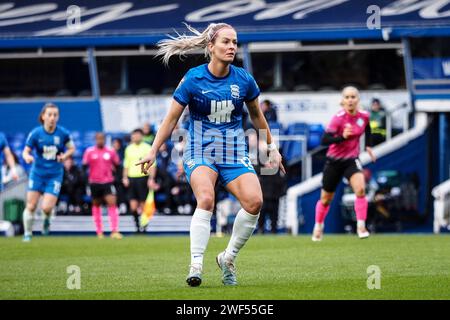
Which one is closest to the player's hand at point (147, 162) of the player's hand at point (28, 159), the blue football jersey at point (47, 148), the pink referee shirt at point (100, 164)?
the player's hand at point (28, 159)

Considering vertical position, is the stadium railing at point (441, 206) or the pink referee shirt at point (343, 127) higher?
the pink referee shirt at point (343, 127)

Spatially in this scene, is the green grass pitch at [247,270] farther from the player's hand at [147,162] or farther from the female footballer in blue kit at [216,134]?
the player's hand at [147,162]

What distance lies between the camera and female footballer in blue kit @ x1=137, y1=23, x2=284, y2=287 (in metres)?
10.0

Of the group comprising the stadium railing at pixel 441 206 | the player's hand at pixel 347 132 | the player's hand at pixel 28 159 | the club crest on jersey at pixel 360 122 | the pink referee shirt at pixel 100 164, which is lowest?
the stadium railing at pixel 441 206

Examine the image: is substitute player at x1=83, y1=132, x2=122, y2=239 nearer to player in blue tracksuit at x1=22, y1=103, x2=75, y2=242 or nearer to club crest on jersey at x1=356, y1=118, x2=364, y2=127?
player in blue tracksuit at x1=22, y1=103, x2=75, y2=242

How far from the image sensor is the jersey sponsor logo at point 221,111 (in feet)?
33.2

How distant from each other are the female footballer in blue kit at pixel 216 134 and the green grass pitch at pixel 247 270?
60 cm

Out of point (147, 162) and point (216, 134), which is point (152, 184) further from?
point (147, 162)

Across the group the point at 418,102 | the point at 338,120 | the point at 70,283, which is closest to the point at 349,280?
the point at 70,283

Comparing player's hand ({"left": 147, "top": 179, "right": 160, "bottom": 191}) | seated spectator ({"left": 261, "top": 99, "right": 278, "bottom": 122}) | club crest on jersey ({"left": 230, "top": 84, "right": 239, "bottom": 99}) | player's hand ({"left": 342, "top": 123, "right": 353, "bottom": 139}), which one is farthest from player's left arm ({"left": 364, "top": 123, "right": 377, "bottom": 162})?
club crest on jersey ({"left": 230, "top": 84, "right": 239, "bottom": 99})

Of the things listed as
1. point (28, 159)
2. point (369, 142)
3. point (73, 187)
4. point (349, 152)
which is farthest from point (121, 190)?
point (349, 152)

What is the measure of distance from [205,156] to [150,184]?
15124 millimetres

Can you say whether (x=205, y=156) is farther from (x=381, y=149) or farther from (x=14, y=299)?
(x=381, y=149)

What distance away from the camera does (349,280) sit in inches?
418
